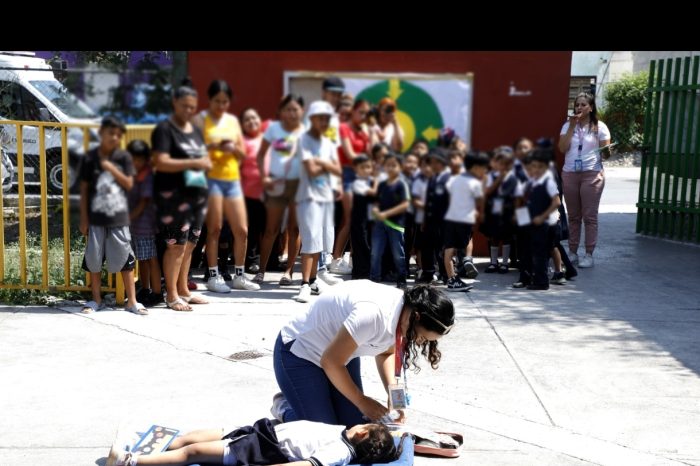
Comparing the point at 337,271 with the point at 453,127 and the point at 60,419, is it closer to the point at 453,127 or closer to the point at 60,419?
the point at 453,127

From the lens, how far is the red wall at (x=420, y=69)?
154cm

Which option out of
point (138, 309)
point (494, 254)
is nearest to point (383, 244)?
point (494, 254)

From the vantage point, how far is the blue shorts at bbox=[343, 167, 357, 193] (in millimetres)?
1748

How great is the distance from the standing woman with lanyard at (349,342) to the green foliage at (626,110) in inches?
62.3

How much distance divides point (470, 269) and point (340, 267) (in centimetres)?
47

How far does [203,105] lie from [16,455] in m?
3.35

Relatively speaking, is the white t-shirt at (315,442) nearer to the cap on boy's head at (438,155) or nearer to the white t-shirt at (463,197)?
the white t-shirt at (463,197)

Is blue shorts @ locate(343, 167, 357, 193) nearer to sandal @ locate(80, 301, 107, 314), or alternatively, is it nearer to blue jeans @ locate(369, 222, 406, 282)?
blue jeans @ locate(369, 222, 406, 282)

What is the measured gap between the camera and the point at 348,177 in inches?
69.6

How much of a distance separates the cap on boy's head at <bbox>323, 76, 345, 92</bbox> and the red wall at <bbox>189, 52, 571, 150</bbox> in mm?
17

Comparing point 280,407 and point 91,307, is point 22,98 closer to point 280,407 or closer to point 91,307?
point 280,407

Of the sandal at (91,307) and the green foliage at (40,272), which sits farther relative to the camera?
the green foliage at (40,272)

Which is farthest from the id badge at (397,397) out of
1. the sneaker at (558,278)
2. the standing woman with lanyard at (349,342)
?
the sneaker at (558,278)
